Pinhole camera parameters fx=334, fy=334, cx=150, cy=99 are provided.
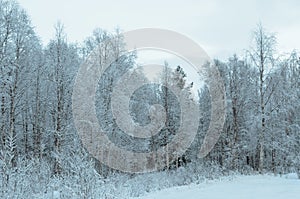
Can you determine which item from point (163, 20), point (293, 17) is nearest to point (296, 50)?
point (293, 17)

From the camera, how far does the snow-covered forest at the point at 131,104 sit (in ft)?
56.6

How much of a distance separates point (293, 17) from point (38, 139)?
1761 cm

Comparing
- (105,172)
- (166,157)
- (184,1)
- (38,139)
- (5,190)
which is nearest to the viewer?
(5,190)

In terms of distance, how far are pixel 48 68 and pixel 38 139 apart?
17.1 feet

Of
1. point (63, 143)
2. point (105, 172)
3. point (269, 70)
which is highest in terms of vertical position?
Result: point (269, 70)

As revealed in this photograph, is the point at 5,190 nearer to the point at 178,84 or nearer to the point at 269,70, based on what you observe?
the point at 269,70

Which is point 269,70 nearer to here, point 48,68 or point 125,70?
point 125,70

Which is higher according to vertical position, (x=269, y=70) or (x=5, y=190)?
(x=269, y=70)

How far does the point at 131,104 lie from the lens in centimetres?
2166

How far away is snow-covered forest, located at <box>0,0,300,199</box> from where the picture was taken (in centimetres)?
1727

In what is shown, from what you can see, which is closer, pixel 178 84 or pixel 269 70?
pixel 269 70

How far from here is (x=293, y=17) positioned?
15.0 m

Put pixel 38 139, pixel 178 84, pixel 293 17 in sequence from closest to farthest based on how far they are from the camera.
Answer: pixel 293 17 < pixel 38 139 < pixel 178 84

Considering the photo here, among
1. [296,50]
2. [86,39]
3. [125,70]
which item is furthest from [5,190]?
[296,50]
